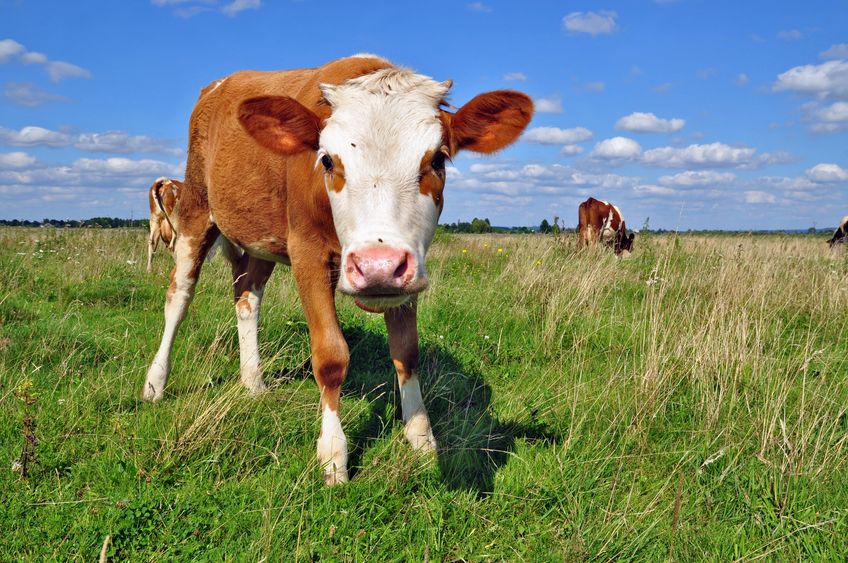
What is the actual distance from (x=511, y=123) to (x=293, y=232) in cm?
147

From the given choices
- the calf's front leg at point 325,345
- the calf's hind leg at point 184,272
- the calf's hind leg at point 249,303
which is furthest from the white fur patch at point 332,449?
the calf's hind leg at point 184,272

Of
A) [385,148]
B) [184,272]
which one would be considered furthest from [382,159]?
[184,272]

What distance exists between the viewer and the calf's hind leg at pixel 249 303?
17.7 feet

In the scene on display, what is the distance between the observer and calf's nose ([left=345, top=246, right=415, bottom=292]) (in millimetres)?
2736

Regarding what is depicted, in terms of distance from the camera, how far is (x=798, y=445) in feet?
11.7

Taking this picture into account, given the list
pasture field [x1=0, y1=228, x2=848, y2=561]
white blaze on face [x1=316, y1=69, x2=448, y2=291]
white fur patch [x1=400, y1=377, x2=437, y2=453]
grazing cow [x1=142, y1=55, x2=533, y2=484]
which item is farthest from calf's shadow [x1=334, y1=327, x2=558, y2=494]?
white blaze on face [x1=316, y1=69, x2=448, y2=291]

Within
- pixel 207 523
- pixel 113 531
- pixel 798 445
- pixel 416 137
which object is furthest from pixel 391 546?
pixel 798 445

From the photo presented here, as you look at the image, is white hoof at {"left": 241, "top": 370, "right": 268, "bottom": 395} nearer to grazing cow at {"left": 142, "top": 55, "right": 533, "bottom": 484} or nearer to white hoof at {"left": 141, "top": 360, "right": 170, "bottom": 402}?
grazing cow at {"left": 142, "top": 55, "right": 533, "bottom": 484}

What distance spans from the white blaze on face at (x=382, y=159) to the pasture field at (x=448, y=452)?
1200 mm

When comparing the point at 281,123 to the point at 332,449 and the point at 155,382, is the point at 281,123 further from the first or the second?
the point at 155,382

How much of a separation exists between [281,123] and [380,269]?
4.59 feet

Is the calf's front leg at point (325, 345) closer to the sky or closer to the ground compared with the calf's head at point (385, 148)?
closer to the ground

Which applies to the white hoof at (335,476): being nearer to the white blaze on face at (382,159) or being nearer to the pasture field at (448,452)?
the pasture field at (448,452)

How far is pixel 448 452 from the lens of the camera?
3953 mm
